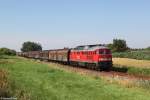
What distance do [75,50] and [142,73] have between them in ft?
60.9

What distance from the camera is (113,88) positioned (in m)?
25.9

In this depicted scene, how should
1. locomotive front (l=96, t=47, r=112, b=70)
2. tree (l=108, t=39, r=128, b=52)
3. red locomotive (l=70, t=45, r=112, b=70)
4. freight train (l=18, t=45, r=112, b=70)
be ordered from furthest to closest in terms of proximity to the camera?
tree (l=108, t=39, r=128, b=52) < freight train (l=18, t=45, r=112, b=70) < red locomotive (l=70, t=45, r=112, b=70) < locomotive front (l=96, t=47, r=112, b=70)

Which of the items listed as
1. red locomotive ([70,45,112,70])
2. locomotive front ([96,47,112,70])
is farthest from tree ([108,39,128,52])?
locomotive front ([96,47,112,70])

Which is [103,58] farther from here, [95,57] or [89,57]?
[89,57]

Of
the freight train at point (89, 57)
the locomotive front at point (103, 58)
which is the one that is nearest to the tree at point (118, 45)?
the freight train at point (89, 57)

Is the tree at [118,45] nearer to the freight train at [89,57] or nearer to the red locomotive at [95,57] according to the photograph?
the freight train at [89,57]

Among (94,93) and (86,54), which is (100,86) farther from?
(86,54)

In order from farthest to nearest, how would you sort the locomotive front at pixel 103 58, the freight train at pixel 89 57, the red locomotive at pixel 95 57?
1. the freight train at pixel 89 57
2. the red locomotive at pixel 95 57
3. the locomotive front at pixel 103 58

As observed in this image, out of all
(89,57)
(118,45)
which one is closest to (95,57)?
(89,57)

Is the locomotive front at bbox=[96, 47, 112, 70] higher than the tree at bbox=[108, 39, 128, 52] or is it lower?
lower

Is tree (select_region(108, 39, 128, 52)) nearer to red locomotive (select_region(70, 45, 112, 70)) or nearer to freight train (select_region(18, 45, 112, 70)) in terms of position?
freight train (select_region(18, 45, 112, 70))

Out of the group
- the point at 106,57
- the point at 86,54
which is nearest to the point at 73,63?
the point at 86,54

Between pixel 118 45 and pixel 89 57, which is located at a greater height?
pixel 118 45

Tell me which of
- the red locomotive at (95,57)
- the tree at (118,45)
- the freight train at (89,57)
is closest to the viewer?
the red locomotive at (95,57)
